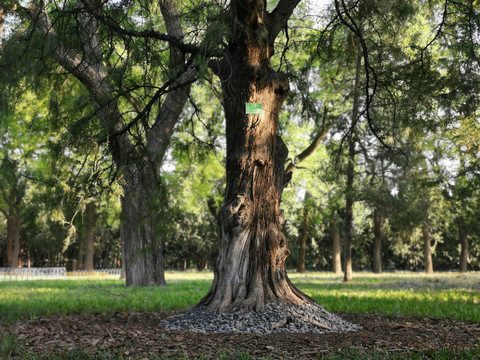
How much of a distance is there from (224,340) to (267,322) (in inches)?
32.7

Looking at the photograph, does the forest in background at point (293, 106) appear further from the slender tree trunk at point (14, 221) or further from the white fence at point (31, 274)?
the white fence at point (31, 274)

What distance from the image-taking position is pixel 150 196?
6.46 m

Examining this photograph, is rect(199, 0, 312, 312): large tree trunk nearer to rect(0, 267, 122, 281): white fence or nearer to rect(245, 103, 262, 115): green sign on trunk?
rect(245, 103, 262, 115): green sign on trunk

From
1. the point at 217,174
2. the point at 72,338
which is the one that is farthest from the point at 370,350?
the point at 217,174

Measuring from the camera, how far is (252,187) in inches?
237

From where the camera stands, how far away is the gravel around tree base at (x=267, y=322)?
5223 millimetres

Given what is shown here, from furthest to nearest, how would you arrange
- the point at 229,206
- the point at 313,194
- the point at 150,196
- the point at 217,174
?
the point at 313,194 < the point at 217,174 < the point at 150,196 < the point at 229,206

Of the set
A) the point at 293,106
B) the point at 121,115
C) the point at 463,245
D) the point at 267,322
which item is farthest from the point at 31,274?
the point at 463,245

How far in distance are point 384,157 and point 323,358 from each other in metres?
12.5

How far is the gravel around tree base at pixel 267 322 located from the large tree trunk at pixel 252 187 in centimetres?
19

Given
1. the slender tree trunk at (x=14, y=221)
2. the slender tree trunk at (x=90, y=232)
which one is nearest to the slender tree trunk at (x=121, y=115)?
the slender tree trunk at (x=90, y=232)

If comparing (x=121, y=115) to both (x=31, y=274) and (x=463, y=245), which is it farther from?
(x=463, y=245)

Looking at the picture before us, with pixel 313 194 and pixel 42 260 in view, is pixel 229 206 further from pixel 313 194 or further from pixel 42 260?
pixel 42 260

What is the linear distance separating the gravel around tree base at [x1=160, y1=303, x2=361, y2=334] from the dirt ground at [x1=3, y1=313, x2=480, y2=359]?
247mm
